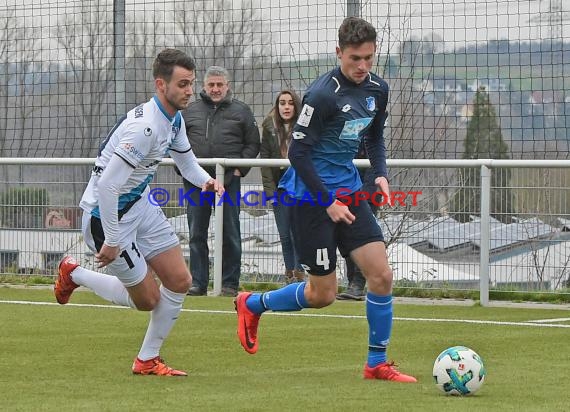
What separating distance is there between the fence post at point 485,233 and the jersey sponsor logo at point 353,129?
4980 millimetres

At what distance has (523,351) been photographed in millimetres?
8648

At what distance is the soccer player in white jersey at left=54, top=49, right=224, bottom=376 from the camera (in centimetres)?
716

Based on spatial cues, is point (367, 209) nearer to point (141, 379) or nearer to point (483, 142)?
point (141, 379)

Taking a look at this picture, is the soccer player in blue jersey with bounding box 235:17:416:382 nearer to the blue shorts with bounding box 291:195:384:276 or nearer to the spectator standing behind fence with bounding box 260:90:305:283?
the blue shorts with bounding box 291:195:384:276

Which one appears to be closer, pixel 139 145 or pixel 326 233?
pixel 139 145

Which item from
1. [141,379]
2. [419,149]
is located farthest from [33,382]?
[419,149]

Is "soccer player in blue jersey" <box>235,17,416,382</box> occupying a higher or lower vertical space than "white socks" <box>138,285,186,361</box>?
higher

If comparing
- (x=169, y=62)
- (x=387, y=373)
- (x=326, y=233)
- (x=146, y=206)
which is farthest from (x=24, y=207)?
(x=387, y=373)

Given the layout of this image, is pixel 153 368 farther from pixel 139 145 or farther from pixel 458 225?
pixel 458 225

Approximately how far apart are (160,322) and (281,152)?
5.60 meters

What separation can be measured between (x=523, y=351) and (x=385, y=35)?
633 cm

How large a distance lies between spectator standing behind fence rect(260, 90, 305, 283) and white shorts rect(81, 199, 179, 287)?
16.0 feet

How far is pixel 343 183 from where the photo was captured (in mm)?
7449

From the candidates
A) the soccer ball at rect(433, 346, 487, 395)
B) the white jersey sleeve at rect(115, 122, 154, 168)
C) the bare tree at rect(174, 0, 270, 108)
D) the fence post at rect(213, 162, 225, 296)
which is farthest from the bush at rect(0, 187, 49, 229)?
the soccer ball at rect(433, 346, 487, 395)
